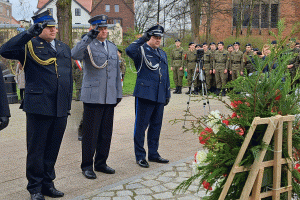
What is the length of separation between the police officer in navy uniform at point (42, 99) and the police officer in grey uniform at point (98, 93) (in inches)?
30.0

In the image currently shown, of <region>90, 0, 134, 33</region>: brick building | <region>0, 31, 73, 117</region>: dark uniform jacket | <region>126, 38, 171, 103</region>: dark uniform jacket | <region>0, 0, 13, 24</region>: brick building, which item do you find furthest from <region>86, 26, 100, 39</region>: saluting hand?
<region>0, 0, 13, 24</region>: brick building

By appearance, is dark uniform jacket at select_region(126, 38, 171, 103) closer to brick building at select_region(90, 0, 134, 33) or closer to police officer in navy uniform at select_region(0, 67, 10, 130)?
police officer in navy uniform at select_region(0, 67, 10, 130)

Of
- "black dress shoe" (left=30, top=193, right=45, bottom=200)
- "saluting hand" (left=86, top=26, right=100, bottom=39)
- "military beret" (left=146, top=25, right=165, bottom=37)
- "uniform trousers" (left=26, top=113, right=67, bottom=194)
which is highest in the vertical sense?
"military beret" (left=146, top=25, right=165, bottom=37)

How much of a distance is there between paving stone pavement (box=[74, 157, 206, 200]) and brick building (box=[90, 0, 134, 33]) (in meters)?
68.3

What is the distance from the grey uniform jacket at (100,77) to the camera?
17.7ft

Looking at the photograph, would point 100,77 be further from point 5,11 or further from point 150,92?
point 5,11

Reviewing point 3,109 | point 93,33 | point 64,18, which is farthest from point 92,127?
point 64,18

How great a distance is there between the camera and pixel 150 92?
6023 millimetres

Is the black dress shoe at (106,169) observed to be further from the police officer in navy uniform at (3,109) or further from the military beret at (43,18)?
the police officer in navy uniform at (3,109)

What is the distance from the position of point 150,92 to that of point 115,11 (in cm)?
7189

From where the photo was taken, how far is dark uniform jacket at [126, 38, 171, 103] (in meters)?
6.02

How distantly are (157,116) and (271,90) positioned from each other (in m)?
3.54

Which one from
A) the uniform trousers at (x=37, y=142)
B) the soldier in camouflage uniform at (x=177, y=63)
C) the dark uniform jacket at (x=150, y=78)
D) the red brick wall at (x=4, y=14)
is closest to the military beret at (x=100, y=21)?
the dark uniform jacket at (x=150, y=78)

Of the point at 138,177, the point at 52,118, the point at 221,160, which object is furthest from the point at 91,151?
the point at 221,160
